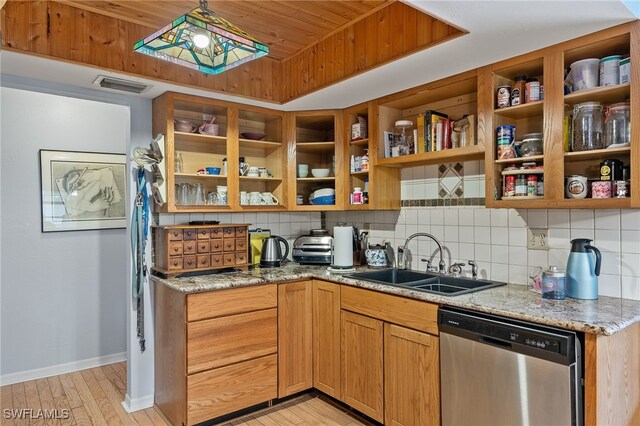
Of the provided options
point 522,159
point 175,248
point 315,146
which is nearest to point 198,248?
point 175,248

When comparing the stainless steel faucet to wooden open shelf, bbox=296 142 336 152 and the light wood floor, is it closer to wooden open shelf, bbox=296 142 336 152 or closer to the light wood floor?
wooden open shelf, bbox=296 142 336 152

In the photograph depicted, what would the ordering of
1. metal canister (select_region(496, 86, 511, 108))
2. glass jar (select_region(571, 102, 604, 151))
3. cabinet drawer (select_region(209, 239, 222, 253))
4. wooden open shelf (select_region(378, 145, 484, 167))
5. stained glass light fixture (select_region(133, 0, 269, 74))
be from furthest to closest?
cabinet drawer (select_region(209, 239, 222, 253)) → wooden open shelf (select_region(378, 145, 484, 167)) → metal canister (select_region(496, 86, 511, 108)) → glass jar (select_region(571, 102, 604, 151)) → stained glass light fixture (select_region(133, 0, 269, 74))

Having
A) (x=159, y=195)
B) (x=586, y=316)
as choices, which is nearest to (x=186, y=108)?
(x=159, y=195)

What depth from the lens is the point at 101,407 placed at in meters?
2.77

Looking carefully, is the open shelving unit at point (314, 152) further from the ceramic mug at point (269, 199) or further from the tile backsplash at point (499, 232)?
the tile backsplash at point (499, 232)

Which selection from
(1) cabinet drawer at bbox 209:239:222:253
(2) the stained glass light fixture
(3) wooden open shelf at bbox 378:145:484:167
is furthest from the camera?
(1) cabinet drawer at bbox 209:239:222:253

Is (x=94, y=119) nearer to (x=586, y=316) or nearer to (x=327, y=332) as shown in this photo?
(x=327, y=332)

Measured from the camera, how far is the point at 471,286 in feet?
8.23

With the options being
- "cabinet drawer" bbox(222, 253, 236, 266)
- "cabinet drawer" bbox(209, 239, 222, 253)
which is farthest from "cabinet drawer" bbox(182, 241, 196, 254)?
"cabinet drawer" bbox(222, 253, 236, 266)

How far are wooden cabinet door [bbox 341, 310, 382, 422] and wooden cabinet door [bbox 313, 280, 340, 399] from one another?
67 millimetres

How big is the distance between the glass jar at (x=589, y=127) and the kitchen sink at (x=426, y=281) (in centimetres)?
88

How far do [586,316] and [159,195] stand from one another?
2454 millimetres

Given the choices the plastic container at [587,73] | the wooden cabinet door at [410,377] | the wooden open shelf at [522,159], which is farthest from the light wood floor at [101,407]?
the plastic container at [587,73]

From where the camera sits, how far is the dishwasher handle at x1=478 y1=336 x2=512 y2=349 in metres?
1.77
